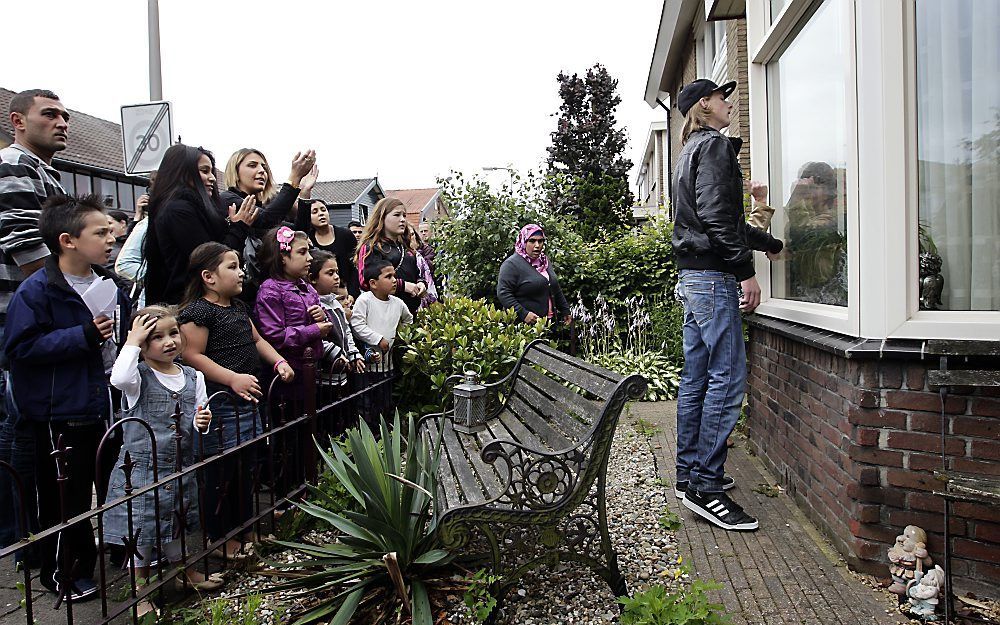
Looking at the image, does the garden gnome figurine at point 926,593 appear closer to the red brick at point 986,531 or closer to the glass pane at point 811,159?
the red brick at point 986,531

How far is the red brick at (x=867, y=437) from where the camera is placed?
2.82m

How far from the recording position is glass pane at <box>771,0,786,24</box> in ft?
13.3

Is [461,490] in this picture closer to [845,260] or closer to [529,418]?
[529,418]

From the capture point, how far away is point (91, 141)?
A: 98.1 ft

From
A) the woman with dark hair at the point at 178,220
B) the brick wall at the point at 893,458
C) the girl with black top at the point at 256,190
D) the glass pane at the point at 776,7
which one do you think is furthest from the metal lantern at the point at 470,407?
the glass pane at the point at 776,7

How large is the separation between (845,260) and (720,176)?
73 centimetres

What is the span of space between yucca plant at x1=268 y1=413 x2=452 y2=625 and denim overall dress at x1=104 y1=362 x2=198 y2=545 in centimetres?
50

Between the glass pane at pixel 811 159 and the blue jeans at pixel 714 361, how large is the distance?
526 millimetres

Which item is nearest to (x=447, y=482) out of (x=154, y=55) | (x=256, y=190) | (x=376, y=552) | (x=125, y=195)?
(x=376, y=552)

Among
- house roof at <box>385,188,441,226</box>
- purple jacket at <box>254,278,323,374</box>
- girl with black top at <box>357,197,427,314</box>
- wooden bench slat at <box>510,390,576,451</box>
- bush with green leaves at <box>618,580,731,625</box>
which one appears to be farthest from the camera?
house roof at <box>385,188,441,226</box>

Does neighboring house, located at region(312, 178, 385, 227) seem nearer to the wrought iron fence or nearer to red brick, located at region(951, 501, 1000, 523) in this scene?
the wrought iron fence

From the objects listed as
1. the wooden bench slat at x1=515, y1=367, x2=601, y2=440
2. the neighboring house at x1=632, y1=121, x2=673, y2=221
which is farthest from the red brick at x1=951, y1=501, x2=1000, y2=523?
the neighboring house at x1=632, y1=121, x2=673, y2=221

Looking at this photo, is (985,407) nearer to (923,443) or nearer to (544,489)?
(923,443)

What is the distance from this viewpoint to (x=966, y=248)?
2.77 metres
